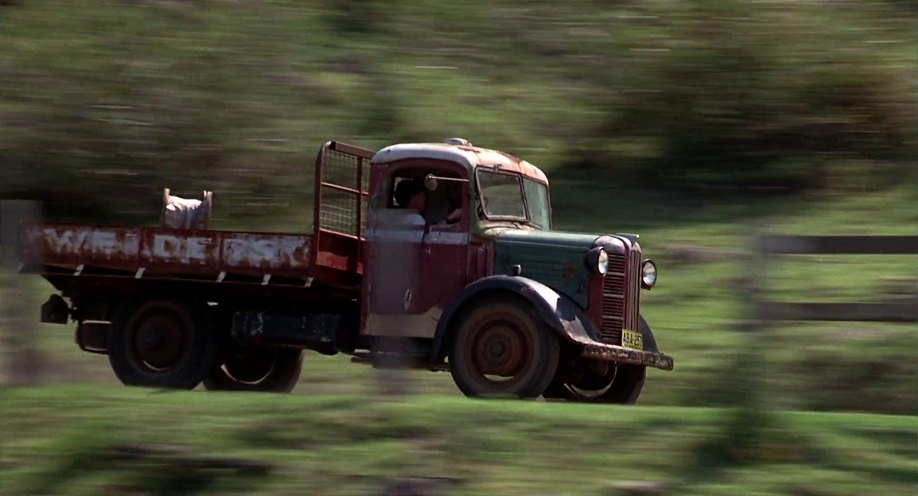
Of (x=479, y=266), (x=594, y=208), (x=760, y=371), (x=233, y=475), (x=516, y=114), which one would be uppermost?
(x=516, y=114)

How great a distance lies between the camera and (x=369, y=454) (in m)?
6.88

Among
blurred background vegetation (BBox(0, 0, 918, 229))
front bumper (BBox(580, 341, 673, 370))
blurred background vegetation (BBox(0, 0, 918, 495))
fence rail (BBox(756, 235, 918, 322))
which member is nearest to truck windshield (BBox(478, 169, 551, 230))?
front bumper (BBox(580, 341, 673, 370))

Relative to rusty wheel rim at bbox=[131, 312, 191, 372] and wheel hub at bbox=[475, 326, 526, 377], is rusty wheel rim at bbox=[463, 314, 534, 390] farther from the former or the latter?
rusty wheel rim at bbox=[131, 312, 191, 372]

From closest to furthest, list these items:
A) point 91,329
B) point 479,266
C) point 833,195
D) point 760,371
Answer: point 760,371
point 479,266
point 91,329
point 833,195

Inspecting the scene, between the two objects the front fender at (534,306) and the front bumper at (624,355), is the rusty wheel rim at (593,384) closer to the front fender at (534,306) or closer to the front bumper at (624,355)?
the front bumper at (624,355)

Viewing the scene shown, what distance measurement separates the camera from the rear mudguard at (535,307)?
9297mm

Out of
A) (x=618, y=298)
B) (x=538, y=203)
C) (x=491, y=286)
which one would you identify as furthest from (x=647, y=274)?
(x=491, y=286)

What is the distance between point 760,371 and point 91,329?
6250 millimetres

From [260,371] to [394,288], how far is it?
2010mm

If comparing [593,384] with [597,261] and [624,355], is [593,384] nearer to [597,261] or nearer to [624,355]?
[624,355]

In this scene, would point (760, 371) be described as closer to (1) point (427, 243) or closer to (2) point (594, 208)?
(1) point (427, 243)

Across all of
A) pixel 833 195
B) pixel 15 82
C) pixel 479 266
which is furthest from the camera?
pixel 15 82

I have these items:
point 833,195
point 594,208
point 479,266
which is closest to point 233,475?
point 479,266

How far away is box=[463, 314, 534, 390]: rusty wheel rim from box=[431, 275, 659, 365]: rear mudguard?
0.61 feet
